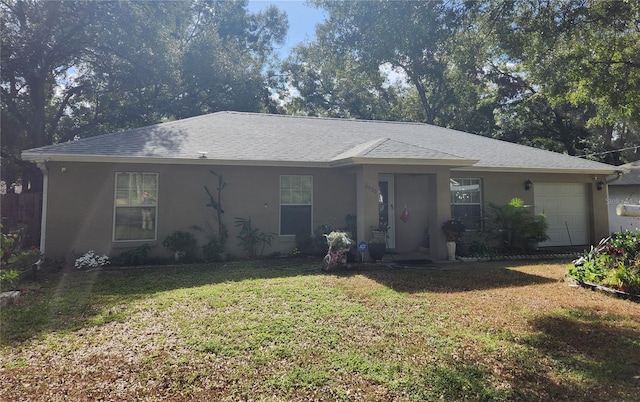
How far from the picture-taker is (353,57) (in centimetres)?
793

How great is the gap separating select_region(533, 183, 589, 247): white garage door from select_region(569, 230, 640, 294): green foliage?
455 centimetres

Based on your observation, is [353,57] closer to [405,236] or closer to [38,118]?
[405,236]

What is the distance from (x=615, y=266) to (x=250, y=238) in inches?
316

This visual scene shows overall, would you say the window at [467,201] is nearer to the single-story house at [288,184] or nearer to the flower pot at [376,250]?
the single-story house at [288,184]

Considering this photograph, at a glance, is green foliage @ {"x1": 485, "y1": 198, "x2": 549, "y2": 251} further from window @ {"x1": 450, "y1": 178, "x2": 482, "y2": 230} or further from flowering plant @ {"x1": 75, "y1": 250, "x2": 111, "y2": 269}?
flowering plant @ {"x1": 75, "y1": 250, "x2": 111, "y2": 269}

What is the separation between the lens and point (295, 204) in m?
10.5

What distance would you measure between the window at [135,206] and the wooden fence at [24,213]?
3.36 metres

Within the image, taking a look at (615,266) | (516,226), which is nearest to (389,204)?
(516,226)

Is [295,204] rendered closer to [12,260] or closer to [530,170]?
[12,260]

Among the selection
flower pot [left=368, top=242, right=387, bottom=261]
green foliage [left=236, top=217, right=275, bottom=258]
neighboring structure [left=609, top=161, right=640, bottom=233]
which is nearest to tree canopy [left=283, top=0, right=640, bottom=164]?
flower pot [left=368, top=242, right=387, bottom=261]

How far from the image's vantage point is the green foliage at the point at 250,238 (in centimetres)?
978

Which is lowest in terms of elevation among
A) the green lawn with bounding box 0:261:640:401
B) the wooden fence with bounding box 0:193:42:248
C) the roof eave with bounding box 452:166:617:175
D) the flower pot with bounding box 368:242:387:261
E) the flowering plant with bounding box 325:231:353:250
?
the green lawn with bounding box 0:261:640:401

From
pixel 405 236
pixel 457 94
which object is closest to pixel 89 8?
pixel 405 236

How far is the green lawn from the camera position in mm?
3355
